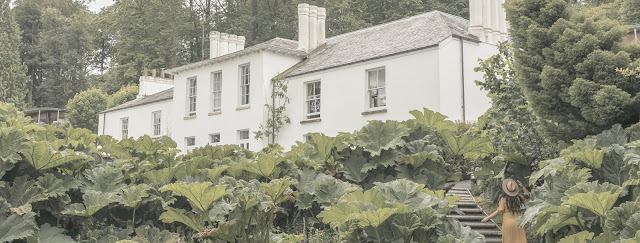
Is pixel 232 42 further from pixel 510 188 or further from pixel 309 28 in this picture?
pixel 510 188

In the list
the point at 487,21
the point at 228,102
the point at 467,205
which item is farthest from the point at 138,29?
the point at 467,205

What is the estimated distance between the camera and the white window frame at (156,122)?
27.8 metres

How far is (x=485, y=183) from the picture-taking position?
38.9 feet

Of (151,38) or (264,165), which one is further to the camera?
(151,38)

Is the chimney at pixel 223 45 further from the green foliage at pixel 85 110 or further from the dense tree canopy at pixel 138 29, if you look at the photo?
the green foliage at pixel 85 110

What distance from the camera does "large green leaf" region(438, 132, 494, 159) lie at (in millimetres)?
9398

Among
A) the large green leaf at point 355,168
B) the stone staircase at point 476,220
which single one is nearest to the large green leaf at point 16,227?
the large green leaf at point 355,168

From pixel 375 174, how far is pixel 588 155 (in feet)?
10.9

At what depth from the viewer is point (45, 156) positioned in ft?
22.6

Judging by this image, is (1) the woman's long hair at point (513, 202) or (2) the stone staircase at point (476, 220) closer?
(1) the woman's long hair at point (513, 202)

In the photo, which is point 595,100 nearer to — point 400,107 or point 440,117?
point 440,117

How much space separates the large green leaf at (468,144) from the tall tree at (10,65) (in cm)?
4298

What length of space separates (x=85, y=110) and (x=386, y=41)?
25.7 meters

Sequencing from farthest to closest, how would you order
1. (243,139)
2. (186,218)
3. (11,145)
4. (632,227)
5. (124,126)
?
(124,126), (243,139), (186,218), (11,145), (632,227)
